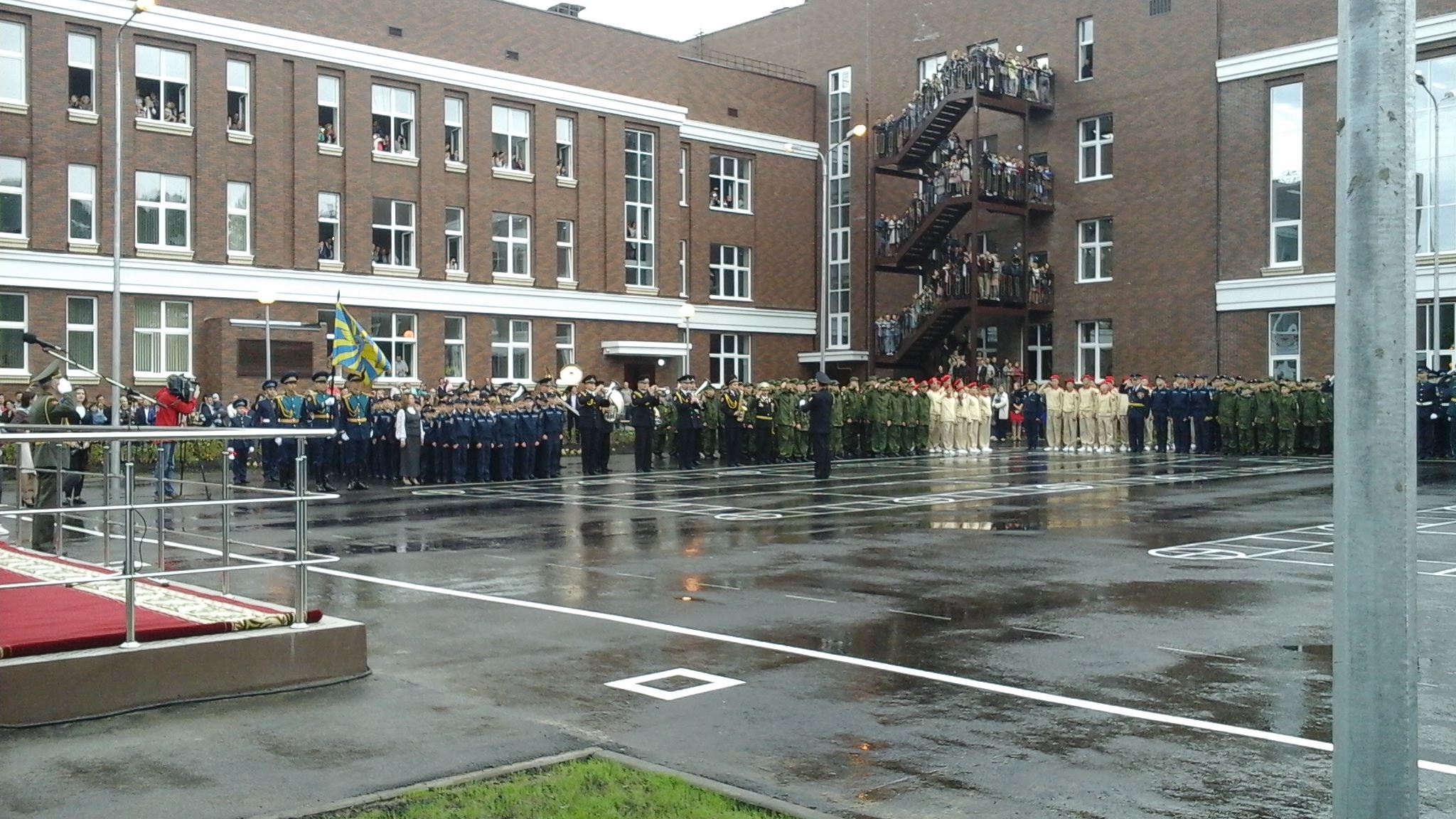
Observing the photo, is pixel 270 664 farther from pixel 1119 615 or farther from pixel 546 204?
pixel 546 204

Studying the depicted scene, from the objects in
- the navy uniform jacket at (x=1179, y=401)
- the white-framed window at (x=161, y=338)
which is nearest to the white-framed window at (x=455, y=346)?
the white-framed window at (x=161, y=338)

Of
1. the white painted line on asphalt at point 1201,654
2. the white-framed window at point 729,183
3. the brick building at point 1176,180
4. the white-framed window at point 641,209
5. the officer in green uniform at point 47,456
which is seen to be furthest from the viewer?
the white-framed window at point 729,183

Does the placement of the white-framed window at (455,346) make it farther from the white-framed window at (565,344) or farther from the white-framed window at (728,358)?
the white-framed window at (728,358)

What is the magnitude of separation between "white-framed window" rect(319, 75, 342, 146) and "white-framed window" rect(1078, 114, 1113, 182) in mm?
24519

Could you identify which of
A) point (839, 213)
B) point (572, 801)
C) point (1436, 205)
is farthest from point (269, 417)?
point (839, 213)

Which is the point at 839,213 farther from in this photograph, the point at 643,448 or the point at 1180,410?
the point at 643,448

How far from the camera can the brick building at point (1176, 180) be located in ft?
137

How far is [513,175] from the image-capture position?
4681cm

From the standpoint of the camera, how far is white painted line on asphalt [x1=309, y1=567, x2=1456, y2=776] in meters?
7.34

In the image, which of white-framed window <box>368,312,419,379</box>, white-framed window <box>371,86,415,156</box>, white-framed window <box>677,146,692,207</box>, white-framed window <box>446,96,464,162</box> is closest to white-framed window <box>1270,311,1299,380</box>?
white-framed window <box>677,146,692,207</box>

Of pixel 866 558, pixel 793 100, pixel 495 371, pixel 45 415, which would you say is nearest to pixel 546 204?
pixel 495 371

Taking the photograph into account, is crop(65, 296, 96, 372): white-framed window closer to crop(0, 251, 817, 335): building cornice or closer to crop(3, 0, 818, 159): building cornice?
crop(0, 251, 817, 335): building cornice

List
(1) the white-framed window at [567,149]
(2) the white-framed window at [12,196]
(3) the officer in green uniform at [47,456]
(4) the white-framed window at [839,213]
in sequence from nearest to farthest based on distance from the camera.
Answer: (3) the officer in green uniform at [47,456] < (2) the white-framed window at [12,196] < (1) the white-framed window at [567,149] < (4) the white-framed window at [839,213]

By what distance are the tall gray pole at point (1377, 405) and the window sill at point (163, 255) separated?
38.9 meters
